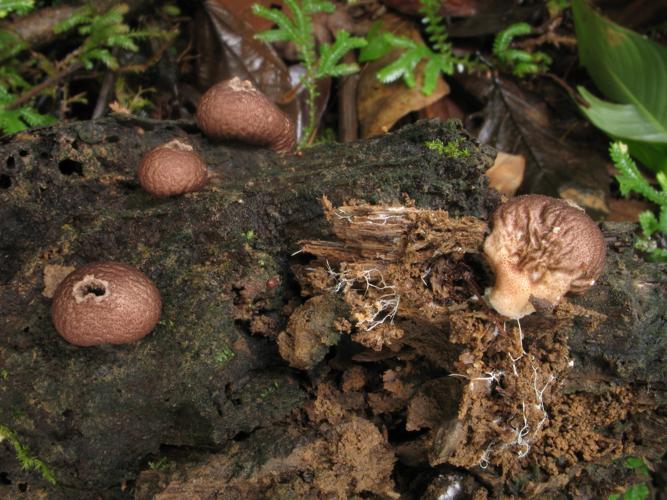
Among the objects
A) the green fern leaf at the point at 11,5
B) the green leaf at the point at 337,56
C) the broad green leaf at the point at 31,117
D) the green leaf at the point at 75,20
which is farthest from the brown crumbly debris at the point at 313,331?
the green leaf at the point at 75,20

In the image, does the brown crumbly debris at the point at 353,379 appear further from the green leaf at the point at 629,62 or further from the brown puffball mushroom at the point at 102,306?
the green leaf at the point at 629,62

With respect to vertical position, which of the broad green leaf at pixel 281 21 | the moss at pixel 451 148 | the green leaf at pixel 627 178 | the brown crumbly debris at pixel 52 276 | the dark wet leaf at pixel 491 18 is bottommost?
the green leaf at pixel 627 178

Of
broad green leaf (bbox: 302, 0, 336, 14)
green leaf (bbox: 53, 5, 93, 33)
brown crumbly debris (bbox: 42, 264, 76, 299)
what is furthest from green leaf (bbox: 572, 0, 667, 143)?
brown crumbly debris (bbox: 42, 264, 76, 299)

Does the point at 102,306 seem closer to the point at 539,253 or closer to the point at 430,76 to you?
the point at 539,253

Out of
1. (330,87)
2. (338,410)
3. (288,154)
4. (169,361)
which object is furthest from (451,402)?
(330,87)

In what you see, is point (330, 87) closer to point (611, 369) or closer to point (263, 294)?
point (263, 294)

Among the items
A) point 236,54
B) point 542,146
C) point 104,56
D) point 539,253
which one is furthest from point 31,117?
point 542,146
